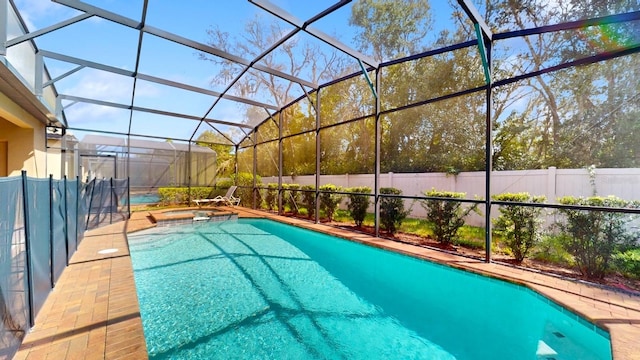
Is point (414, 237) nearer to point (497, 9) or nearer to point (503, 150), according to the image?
point (503, 150)

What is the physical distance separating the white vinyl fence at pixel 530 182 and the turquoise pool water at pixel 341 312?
261 centimetres

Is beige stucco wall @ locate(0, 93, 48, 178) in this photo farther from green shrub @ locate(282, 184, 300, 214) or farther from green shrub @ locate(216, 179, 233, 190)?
green shrub @ locate(216, 179, 233, 190)

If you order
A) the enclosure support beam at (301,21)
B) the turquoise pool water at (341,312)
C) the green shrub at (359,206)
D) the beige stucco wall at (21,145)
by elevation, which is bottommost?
the turquoise pool water at (341,312)

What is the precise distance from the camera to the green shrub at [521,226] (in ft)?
14.3

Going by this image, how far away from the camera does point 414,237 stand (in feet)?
21.1

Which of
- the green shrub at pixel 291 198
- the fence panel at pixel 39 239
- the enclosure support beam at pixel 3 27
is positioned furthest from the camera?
the green shrub at pixel 291 198

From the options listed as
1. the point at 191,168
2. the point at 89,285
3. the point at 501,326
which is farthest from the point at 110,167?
the point at 501,326

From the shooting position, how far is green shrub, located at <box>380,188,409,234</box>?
21.7 ft

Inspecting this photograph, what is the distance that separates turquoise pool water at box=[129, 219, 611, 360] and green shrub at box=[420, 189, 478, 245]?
1.41 meters

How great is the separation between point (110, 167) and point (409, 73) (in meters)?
14.0

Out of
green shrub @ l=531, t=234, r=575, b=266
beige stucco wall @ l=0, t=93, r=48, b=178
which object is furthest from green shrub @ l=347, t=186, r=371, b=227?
beige stucco wall @ l=0, t=93, r=48, b=178

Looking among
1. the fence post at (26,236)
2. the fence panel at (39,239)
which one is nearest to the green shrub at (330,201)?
the fence panel at (39,239)

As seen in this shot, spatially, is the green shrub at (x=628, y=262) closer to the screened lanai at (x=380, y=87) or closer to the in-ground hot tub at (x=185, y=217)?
the screened lanai at (x=380, y=87)

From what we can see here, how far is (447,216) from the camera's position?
5.57m
